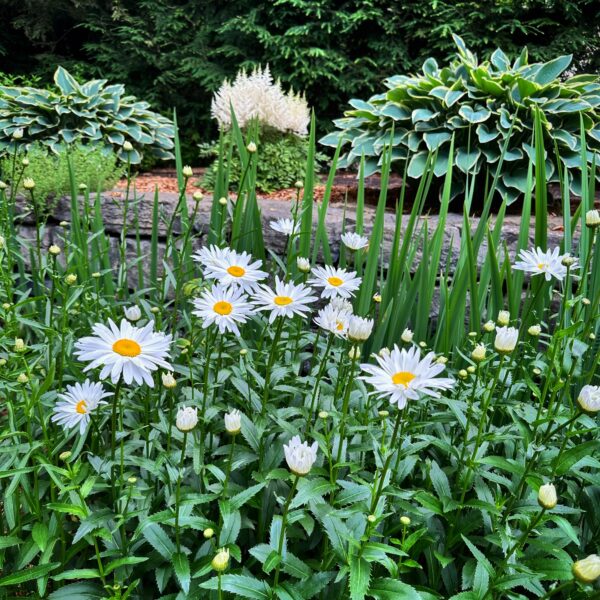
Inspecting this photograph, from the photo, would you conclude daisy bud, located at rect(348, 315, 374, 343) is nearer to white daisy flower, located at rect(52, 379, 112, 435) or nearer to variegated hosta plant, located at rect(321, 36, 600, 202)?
white daisy flower, located at rect(52, 379, 112, 435)

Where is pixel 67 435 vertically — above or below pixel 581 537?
above

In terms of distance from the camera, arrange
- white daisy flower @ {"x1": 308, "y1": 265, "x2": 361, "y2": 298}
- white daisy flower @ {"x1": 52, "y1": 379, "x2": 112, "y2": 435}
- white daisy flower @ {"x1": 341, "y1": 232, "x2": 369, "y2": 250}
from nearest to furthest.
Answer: white daisy flower @ {"x1": 52, "y1": 379, "x2": 112, "y2": 435} < white daisy flower @ {"x1": 308, "y1": 265, "x2": 361, "y2": 298} < white daisy flower @ {"x1": 341, "y1": 232, "x2": 369, "y2": 250}

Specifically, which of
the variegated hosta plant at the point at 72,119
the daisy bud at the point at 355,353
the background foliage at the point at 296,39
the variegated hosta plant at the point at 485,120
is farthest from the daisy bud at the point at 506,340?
the background foliage at the point at 296,39

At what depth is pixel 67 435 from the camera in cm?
104

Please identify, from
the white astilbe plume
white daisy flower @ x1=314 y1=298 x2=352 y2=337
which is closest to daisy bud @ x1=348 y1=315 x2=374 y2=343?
white daisy flower @ x1=314 y1=298 x2=352 y2=337

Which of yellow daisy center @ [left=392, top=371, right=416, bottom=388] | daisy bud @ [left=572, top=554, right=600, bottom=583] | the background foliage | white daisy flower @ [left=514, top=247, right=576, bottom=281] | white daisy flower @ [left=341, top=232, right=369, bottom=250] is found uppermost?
the background foliage

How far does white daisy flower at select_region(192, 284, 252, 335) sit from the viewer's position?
995mm

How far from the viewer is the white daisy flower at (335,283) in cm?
116

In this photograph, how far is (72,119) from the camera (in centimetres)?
388

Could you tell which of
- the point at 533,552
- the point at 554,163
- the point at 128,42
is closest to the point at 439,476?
the point at 533,552

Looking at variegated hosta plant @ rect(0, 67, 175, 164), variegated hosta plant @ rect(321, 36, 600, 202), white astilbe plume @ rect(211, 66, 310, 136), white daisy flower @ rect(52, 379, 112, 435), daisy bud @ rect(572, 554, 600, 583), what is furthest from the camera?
variegated hosta plant @ rect(0, 67, 175, 164)

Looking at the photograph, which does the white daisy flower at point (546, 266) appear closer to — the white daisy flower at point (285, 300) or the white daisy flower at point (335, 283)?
the white daisy flower at point (335, 283)

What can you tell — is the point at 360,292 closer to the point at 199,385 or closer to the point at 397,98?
the point at 199,385

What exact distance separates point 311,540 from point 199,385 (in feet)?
1.46
